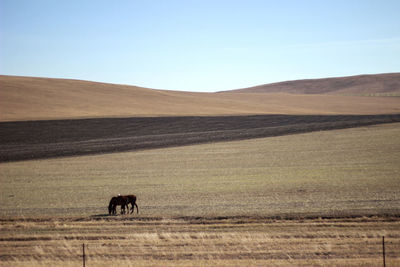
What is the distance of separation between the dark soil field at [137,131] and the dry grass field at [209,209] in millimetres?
5939

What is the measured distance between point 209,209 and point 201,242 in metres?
5.94

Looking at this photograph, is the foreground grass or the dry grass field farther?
the dry grass field

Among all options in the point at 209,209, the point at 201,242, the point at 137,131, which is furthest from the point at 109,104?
the point at 201,242

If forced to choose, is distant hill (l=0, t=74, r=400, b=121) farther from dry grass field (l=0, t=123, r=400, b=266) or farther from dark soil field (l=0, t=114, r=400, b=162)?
dry grass field (l=0, t=123, r=400, b=266)

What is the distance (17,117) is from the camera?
5950 cm

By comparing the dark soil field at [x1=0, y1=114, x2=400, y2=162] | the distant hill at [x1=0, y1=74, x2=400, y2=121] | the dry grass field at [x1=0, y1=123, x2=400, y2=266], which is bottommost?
the dry grass field at [x1=0, y1=123, x2=400, y2=266]

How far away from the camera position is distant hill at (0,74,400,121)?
65.9 metres

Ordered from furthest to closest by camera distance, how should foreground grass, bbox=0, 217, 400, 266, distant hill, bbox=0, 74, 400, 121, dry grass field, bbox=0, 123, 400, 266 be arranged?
distant hill, bbox=0, 74, 400, 121 → dry grass field, bbox=0, 123, 400, 266 → foreground grass, bbox=0, 217, 400, 266

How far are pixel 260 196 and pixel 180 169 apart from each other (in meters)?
12.7

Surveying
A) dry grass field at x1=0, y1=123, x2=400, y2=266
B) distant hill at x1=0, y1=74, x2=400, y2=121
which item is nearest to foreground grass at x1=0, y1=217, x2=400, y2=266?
dry grass field at x1=0, y1=123, x2=400, y2=266

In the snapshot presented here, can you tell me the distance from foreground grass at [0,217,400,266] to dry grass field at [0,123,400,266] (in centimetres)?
4

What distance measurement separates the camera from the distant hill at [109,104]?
65.9 m

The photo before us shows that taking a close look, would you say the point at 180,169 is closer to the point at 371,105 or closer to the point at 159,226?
the point at 159,226

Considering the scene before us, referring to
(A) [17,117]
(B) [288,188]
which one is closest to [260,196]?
(B) [288,188]
